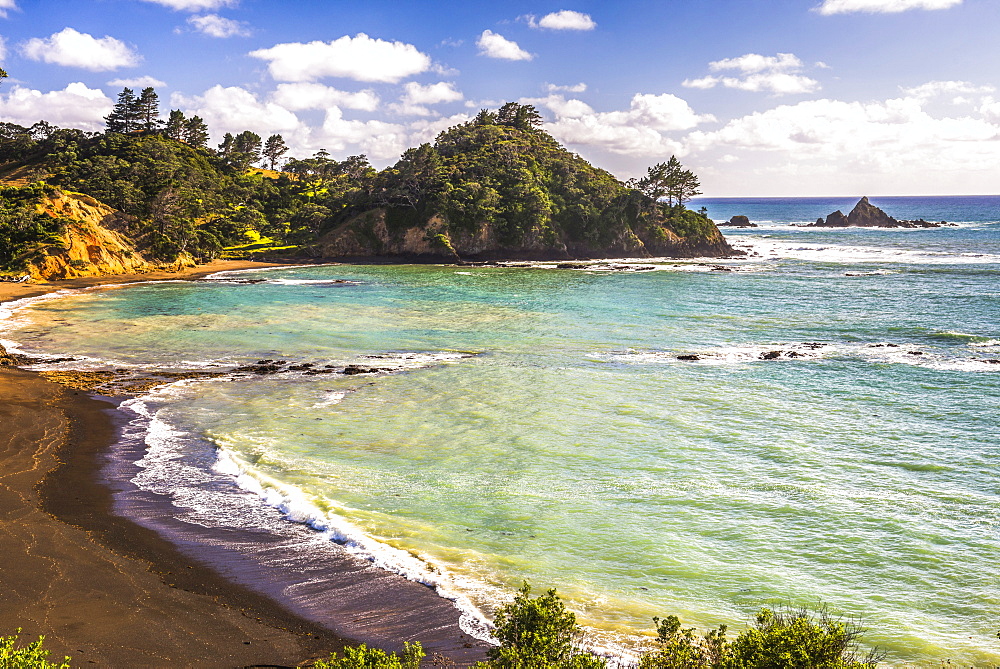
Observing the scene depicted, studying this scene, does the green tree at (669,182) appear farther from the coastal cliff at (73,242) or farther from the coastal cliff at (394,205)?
the coastal cliff at (73,242)

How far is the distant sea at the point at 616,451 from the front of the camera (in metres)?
11.3

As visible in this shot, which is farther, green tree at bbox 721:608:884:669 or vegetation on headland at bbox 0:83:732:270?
vegetation on headland at bbox 0:83:732:270

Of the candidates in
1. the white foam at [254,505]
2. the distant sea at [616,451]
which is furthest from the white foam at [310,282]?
the white foam at [254,505]

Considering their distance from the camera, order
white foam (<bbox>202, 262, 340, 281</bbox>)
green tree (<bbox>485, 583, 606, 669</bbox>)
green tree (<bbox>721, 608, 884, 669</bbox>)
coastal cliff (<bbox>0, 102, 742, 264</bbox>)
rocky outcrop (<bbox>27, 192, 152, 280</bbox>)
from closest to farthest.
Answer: green tree (<bbox>721, 608, 884, 669</bbox>)
green tree (<bbox>485, 583, 606, 669</bbox>)
rocky outcrop (<bbox>27, 192, 152, 280</bbox>)
white foam (<bbox>202, 262, 340, 281</bbox>)
coastal cliff (<bbox>0, 102, 742, 264</bbox>)

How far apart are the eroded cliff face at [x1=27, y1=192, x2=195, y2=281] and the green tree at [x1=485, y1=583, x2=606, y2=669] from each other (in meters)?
63.4

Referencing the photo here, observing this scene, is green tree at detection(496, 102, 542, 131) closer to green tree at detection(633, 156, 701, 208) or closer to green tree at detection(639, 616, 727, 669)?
green tree at detection(633, 156, 701, 208)

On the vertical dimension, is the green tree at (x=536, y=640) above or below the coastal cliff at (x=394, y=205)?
below

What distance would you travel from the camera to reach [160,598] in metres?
10.3

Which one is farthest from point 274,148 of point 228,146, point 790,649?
point 790,649

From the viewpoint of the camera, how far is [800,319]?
132ft

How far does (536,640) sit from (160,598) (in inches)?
263

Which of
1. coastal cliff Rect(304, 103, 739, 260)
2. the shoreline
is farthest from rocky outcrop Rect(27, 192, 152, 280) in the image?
the shoreline

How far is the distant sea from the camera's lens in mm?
11336

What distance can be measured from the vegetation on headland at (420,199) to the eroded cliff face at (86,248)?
621cm
